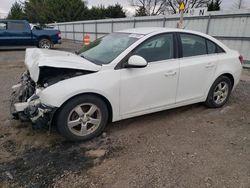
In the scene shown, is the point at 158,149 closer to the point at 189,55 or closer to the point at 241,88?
the point at 189,55

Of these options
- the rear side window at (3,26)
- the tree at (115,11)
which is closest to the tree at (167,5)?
the tree at (115,11)

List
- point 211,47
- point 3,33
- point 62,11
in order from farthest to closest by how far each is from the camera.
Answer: point 62,11 < point 3,33 < point 211,47

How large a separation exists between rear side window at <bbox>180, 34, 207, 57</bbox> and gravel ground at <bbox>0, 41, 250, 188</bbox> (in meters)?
1.18

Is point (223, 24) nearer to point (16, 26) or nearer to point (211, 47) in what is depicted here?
point (211, 47)

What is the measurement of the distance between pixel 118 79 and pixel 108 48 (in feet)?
2.49

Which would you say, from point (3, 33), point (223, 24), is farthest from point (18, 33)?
point (223, 24)

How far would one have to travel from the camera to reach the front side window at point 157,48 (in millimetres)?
3542

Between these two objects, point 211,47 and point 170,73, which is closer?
point 170,73

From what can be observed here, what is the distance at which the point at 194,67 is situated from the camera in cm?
393

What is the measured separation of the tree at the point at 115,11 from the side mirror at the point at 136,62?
3429 cm

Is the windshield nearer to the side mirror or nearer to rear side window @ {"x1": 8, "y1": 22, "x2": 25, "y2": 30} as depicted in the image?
the side mirror

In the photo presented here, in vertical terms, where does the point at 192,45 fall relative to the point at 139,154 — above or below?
above

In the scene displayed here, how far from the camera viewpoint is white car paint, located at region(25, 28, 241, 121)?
3039mm

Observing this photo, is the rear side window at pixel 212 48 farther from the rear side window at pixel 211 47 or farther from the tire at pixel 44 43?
the tire at pixel 44 43
